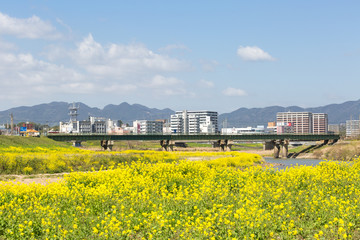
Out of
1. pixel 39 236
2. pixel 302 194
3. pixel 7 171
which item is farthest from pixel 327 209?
pixel 7 171

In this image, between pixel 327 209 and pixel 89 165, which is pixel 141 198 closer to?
pixel 327 209

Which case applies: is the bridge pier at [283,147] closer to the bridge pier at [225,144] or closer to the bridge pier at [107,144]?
the bridge pier at [225,144]

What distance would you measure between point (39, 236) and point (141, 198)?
18.1 feet

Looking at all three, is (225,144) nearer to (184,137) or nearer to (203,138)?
(203,138)

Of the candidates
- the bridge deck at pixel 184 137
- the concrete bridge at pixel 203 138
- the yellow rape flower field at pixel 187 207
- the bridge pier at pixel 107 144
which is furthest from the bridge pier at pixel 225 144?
the yellow rape flower field at pixel 187 207

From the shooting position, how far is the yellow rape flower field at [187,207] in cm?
1466

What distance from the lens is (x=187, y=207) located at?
1839 centimetres

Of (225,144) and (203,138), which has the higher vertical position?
(203,138)

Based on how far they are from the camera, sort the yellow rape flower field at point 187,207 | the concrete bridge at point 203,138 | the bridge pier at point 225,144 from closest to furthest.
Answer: the yellow rape flower field at point 187,207 → the concrete bridge at point 203,138 → the bridge pier at point 225,144

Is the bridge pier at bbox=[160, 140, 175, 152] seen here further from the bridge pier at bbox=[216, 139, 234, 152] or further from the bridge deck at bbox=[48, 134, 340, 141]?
the bridge pier at bbox=[216, 139, 234, 152]

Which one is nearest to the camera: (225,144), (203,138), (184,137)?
(203,138)

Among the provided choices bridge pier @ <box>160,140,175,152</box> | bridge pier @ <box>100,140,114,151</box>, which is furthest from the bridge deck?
bridge pier @ <box>160,140,175,152</box>

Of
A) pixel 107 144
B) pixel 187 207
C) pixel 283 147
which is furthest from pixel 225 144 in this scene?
pixel 187 207

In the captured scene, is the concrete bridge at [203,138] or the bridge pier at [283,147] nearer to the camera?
the concrete bridge at [203,138]
